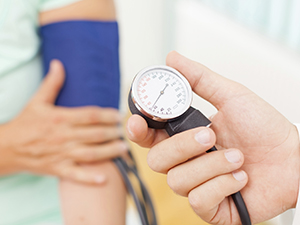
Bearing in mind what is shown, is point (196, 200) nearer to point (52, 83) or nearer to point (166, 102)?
point (166, 102)

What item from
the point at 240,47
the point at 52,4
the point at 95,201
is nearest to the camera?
the point at 95,201

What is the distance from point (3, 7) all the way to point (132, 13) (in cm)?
161

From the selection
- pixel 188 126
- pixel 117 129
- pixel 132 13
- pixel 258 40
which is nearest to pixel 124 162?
pixel 117 129

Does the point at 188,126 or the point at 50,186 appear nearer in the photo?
the point at 188,126

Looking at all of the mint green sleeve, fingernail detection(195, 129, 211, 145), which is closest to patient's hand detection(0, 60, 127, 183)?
the mint green sleeve

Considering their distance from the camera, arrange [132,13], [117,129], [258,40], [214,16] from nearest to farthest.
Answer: [117,129], [258,40], [214,16], [132,13]

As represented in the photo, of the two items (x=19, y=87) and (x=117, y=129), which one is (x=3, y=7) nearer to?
(x=19, y=87)

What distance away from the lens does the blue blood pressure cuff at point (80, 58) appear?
1.00 metres

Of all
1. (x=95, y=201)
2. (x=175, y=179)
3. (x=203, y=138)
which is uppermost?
(x=203, y=138)

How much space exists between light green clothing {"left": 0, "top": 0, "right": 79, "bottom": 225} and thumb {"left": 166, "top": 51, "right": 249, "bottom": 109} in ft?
1.58

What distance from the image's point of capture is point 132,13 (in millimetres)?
2455

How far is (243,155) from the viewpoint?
68 cm

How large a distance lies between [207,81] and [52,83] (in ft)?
1.57

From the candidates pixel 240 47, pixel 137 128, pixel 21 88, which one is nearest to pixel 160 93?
pixel 137 128
